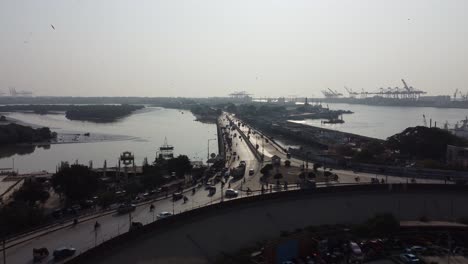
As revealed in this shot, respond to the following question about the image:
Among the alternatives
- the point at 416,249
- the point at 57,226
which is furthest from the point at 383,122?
the point at 57,226

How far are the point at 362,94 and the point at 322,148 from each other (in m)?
57.1

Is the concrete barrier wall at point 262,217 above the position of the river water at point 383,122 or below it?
above

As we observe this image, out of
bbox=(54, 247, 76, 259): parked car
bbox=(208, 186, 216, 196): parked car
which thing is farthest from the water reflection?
bbox=(54, 247, 76, 259): parked car

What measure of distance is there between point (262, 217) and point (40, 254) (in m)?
2.13

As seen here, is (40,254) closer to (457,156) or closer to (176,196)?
(176,196)

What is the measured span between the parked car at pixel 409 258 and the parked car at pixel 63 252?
2.73 metres

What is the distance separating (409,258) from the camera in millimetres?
3871

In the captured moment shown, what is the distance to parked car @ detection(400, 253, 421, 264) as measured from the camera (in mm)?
3832

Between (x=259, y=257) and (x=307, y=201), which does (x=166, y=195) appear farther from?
(x=259, y=257)

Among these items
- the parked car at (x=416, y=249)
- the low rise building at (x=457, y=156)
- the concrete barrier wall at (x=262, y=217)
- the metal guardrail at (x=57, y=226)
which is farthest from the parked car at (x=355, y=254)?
the low rise building at (x=457, y=156)

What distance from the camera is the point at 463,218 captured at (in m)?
4.95

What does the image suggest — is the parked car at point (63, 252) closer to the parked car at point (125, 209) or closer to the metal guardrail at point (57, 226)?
the metal guardrail at point (57, 226)

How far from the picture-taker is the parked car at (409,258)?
3.83 meters

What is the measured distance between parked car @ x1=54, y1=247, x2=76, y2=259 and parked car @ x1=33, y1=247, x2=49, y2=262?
0.35 feet
